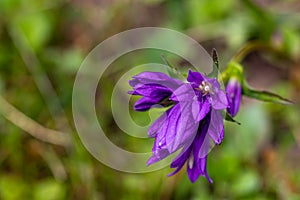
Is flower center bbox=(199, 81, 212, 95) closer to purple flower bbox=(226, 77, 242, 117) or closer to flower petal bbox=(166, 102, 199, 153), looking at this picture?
flower petal bbox=(166, 102, 199, 153)

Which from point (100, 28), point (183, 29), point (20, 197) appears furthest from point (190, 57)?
point (20, 197)

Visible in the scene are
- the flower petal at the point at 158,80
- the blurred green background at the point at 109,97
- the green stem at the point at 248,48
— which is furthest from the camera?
the blurred green background at the point at 109,97

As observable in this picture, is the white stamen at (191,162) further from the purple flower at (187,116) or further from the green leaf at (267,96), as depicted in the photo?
the green leaf at (267,96)

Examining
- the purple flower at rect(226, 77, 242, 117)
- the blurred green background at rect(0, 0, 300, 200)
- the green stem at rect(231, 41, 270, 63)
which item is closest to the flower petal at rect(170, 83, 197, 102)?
the purple flower at rect(226, 77, 242, 117)

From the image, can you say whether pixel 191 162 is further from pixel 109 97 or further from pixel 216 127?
pixel 109 97

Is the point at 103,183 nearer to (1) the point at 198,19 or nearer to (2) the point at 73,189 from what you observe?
(2) the point at 73,189

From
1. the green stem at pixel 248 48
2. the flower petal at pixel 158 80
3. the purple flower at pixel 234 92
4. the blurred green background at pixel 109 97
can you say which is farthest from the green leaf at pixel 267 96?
the blurred green background at pixel 109 97

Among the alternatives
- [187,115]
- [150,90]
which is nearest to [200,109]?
[187,115]
